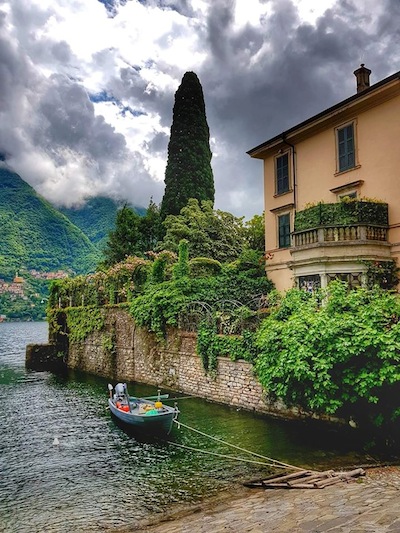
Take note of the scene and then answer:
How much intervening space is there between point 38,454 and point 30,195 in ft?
493

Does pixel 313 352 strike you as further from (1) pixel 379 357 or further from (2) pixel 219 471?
(2) pixel 219 471

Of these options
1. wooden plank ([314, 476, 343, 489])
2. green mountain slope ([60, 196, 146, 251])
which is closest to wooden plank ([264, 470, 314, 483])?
wooden plank ([314, 476, 343, 489])

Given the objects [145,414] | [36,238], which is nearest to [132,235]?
[145,414]

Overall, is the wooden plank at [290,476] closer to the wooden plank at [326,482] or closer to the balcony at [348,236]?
the wooden plank at [326,482]

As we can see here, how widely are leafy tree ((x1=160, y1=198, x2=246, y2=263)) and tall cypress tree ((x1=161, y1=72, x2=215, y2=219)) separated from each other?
5095 millimetres

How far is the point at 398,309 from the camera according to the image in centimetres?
1361

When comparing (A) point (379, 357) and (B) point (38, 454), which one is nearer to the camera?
(A) point (379, 357)

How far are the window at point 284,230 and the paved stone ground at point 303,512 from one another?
15744 mm

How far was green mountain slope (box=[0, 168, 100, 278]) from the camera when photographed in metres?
134

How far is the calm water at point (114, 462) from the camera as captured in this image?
33.2 ft

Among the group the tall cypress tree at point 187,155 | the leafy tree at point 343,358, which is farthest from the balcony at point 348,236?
the tall cypress tree at point 187,155

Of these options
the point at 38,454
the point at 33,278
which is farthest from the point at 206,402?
the point at 33,278

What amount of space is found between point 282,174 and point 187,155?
71.8 ft

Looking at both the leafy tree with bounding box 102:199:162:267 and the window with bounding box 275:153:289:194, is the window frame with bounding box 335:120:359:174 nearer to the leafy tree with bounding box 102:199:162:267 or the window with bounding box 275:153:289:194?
the window with bounding box 275:153:289:194
